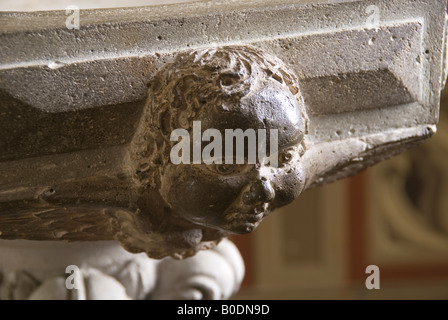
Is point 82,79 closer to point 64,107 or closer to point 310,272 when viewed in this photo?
point 64,107

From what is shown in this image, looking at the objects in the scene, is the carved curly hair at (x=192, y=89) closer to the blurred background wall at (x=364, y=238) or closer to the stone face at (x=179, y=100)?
the stone face at (x=179, y=100)

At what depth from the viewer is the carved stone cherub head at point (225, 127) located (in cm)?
97

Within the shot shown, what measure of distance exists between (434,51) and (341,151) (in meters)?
0.20

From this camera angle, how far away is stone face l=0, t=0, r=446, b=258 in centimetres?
99

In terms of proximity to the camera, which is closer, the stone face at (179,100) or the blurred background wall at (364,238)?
the stone face at (179,100)

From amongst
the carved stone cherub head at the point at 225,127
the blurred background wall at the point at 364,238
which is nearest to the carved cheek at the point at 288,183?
the carved stone cherub head at the point at 225,127

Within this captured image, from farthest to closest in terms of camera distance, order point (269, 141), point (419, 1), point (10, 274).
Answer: point (10, 274) < point (419, 1) < point (269, 141)

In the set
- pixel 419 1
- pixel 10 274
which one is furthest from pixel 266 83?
pixel 10 274

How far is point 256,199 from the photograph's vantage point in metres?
1.00

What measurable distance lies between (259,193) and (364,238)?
4.01 feet

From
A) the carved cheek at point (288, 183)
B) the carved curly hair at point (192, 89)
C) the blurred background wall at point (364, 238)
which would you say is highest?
the blurred background wall at point (364, 238)

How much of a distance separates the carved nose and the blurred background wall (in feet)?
3.74

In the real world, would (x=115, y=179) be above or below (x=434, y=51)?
below

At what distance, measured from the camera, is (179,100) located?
99cm
